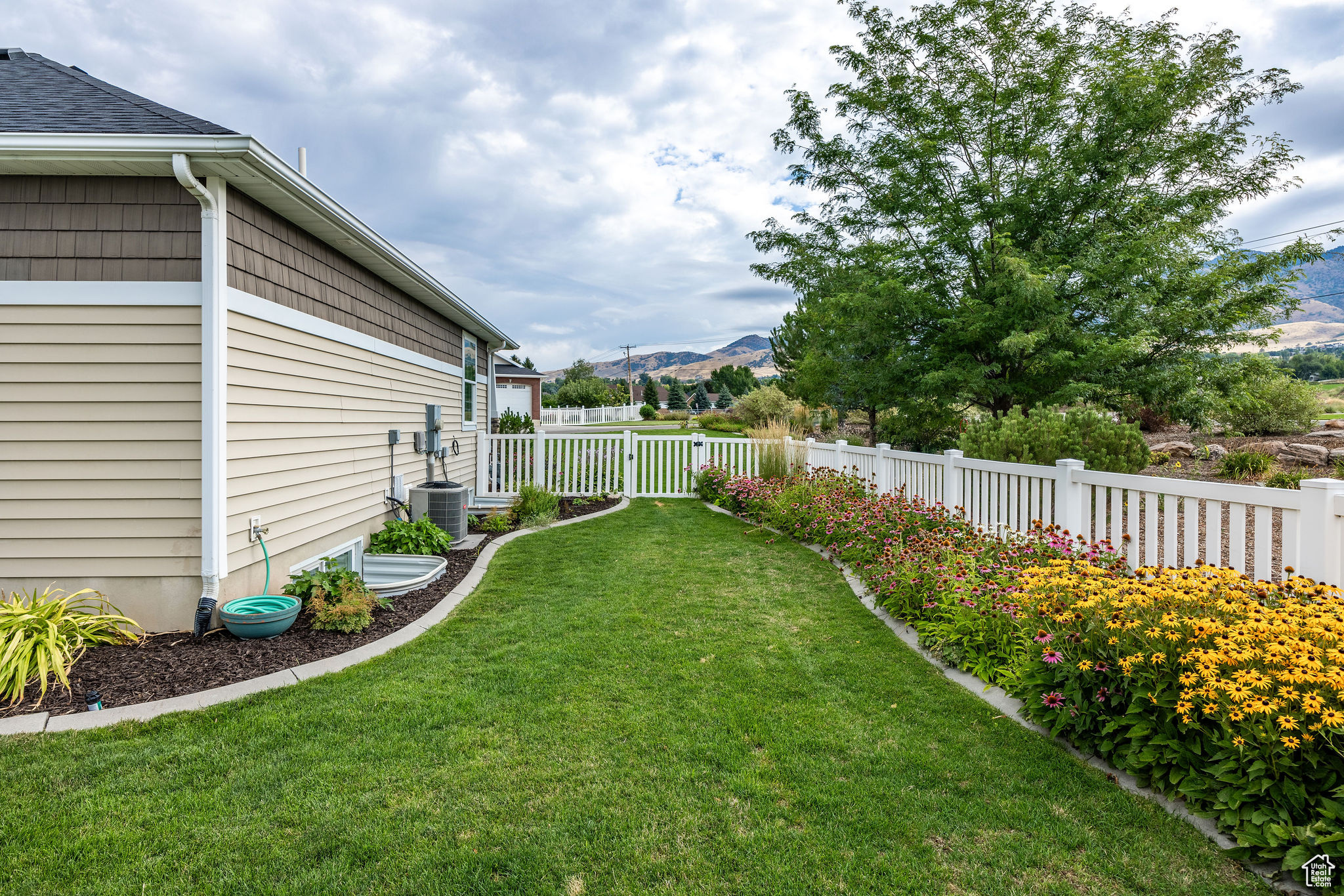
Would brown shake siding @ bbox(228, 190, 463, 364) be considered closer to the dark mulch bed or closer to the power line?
the dark mulch bed

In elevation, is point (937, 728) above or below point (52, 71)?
below

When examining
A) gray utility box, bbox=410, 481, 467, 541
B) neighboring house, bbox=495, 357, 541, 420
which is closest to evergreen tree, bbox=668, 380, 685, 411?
neighboring house, bbox=495, 357, 541, 420

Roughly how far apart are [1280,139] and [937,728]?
1148cm

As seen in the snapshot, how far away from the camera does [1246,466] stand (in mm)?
7645

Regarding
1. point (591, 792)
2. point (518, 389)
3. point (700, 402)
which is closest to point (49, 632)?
point (591, 792)

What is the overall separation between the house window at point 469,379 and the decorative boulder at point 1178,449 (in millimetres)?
10773

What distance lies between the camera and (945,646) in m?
3.44

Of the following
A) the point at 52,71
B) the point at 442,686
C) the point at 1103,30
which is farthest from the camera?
the point at 1103,30

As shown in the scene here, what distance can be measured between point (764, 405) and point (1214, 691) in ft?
79.9

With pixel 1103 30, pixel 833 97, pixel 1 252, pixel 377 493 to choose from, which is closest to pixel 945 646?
pixel 377 493

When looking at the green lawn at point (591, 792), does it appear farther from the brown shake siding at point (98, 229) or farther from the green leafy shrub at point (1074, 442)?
the green leafy shrub at point (1074, 442)

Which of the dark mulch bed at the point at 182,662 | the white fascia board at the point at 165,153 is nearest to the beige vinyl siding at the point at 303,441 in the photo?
the dark mulch bed at the point at 182,662

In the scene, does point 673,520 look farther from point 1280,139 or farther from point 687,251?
point 687,251

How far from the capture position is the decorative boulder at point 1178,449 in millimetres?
9578
